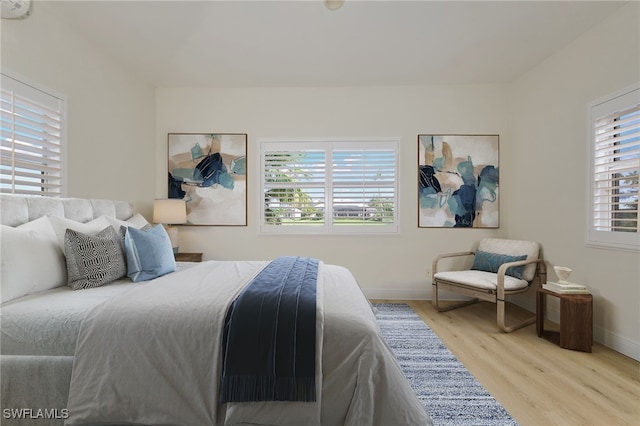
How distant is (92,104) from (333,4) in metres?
2.56

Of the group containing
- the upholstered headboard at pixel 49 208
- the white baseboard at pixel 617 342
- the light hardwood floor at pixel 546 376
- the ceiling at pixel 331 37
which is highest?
the ceiling at pixel 331 37

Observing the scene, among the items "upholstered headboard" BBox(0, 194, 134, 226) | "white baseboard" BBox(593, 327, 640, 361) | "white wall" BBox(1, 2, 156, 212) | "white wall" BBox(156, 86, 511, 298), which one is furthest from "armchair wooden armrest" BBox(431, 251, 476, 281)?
"white wall" BBox(1, 2, 156, 212)

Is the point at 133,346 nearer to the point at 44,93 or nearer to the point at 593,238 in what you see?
the point at 44,93

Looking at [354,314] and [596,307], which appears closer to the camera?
[354,314]

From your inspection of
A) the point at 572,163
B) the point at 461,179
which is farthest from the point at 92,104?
the point at 572,163

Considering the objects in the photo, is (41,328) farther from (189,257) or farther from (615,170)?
(615,170)

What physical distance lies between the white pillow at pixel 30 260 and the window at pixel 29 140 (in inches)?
24.9

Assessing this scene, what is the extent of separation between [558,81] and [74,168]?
497 centimetres

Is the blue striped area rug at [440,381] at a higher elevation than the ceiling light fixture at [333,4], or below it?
below

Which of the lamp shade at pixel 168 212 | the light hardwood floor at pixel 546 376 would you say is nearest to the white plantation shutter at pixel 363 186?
the light hardwood floor at pixel 546 376

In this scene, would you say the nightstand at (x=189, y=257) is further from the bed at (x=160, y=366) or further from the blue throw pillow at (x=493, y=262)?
the blue throw pillow at (x=493, y=262)

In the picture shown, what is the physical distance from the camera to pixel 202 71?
348 centimetres

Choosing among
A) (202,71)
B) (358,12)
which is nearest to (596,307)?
(358,12)

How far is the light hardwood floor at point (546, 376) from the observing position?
1.68 metres
